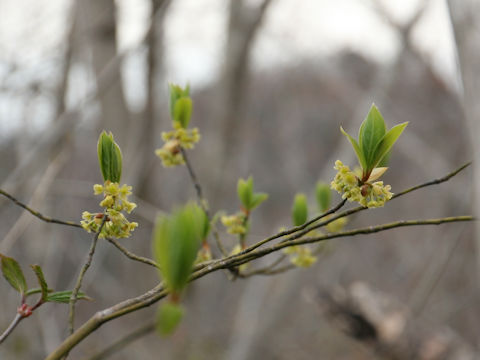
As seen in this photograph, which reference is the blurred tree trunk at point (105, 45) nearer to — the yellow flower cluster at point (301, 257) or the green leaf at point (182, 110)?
the green leaf at point (182, 110)

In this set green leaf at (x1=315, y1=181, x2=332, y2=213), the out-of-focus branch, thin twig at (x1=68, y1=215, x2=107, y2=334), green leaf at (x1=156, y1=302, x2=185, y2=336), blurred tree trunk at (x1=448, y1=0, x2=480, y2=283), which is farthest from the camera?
the out-of-focus branch

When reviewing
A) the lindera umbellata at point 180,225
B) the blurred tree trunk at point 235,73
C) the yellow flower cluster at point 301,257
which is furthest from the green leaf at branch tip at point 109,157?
the blurred tree trunk at point 235,73

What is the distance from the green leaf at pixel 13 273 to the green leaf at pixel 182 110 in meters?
0.23

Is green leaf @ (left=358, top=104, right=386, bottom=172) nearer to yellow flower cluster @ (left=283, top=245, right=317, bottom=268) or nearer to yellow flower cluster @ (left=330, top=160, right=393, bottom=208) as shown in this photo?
yellow flower cluster @ (left=330, top=160, right=393, bottom=208)

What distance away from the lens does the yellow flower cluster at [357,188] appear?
33 centimetres

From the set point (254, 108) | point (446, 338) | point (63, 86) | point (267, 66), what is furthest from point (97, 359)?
point (254, 108)

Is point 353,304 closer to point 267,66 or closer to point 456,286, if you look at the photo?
point 456,286

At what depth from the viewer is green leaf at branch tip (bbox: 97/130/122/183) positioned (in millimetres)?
343

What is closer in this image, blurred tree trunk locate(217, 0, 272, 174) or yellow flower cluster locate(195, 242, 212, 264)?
yellow flower cluster locate(195, 242, 212, 264)

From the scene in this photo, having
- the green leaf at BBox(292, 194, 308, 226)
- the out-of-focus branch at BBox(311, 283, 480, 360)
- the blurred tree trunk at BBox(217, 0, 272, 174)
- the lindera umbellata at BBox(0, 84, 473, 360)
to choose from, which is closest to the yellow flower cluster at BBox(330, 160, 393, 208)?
the lindera umbellata at BBox(0, 84, 473, 360)

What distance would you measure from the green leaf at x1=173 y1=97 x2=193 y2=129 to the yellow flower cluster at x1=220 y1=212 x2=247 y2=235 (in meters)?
0.12

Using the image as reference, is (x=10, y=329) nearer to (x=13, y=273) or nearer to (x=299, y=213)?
(x=13, y=273)

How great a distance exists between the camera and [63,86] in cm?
214

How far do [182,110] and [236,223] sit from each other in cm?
14
